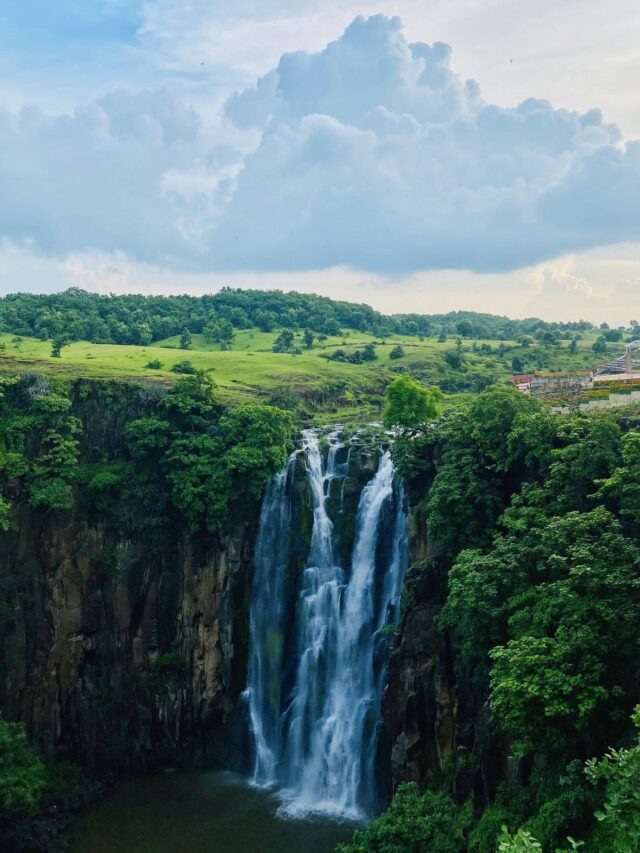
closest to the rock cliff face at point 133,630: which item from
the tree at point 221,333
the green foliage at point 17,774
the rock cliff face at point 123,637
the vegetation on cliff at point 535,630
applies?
the rock cliff face at point 123,637

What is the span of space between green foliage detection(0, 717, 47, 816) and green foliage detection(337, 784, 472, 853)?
12401 mm

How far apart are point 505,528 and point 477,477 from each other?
2185 millimetres

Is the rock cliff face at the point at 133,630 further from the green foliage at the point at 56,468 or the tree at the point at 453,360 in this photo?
the tree at the point at 453,360

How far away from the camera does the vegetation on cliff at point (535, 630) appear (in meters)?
16.9

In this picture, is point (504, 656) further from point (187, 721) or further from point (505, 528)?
point (187, 721)

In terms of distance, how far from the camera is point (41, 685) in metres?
33.7

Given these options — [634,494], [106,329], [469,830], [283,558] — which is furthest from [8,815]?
[106,329]

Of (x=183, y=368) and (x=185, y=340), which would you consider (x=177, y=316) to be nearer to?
(x=185, y=340)

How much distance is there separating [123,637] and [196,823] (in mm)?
9024

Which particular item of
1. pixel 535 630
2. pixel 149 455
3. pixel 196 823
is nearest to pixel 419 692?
pixel 535 630

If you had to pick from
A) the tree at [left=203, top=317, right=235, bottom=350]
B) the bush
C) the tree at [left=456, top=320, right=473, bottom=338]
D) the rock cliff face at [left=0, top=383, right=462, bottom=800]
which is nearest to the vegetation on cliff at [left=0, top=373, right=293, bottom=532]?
the rock cliff face at [left=0, top=383, right=462, bottom=800]

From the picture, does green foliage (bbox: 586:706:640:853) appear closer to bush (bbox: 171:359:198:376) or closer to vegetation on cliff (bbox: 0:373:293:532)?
vegetation on cliff (bbox: 0:373:293:532)

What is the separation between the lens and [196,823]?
2900 centimetres

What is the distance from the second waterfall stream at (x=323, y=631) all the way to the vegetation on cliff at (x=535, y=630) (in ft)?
19.9
